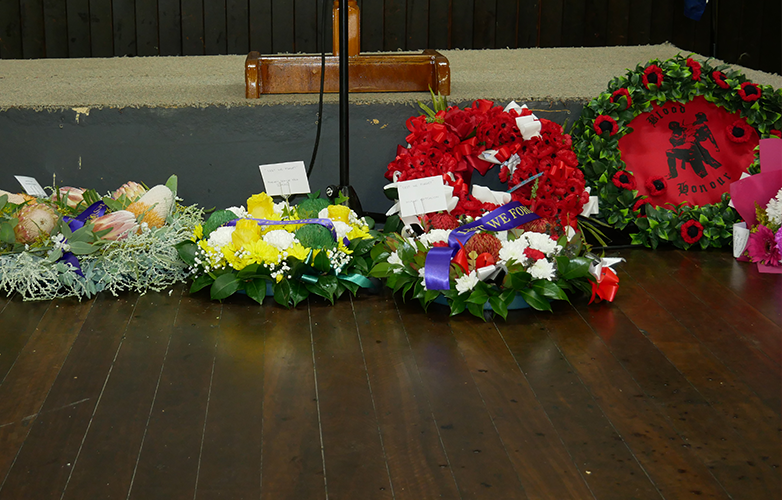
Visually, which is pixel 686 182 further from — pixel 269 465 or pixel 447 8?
pixel 447 8

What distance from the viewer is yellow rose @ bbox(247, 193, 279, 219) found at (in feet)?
7.48

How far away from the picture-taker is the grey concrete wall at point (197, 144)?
2.47m

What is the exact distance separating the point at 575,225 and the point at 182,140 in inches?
48.7

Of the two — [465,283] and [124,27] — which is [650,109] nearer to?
[465,283]

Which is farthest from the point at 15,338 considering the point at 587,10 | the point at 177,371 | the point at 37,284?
the point at 587,10

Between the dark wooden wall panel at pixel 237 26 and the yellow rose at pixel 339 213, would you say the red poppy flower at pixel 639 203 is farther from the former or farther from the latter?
the dark wooden wall panel at pixel 237 26

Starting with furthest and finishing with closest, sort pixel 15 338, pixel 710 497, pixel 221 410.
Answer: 1. pixel 15 338
2. pixel 221 410
3. pixel 710 497

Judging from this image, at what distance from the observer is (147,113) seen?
97.0 inches

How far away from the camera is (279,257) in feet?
6.76

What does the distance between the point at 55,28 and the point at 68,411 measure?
3.06m

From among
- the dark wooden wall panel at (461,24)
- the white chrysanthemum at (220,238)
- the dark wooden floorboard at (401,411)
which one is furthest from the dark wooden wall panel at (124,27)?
the dark wooden floorboard at (401,411)

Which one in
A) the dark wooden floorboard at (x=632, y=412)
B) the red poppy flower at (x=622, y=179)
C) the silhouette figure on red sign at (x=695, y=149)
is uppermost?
the silhouette figure on red sign at (x=695, y=149)

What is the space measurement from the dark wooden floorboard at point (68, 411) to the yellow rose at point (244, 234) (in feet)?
1.05

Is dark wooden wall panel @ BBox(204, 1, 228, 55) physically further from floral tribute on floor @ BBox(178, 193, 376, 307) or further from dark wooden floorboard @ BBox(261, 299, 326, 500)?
dark wooden floorboard @ BBox(261, 299, 326, 500)
